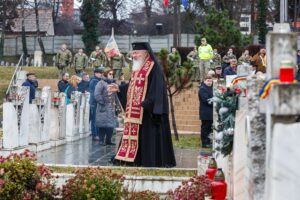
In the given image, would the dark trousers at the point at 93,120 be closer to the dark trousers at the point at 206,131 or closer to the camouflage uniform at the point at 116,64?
the dark trousers at the point at 206,131

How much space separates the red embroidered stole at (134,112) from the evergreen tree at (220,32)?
2077 centimetres

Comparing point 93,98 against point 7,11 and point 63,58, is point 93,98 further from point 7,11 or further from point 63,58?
point 7,11

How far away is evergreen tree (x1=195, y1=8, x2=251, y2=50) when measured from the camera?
3322 cm

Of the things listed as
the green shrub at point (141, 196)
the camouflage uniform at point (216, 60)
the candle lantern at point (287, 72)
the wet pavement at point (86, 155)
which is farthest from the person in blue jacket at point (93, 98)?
the candle lantern at point (287, 72)

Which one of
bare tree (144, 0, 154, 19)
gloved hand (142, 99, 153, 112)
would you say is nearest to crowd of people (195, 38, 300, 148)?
gloved hand (142, 99, 153, 112)

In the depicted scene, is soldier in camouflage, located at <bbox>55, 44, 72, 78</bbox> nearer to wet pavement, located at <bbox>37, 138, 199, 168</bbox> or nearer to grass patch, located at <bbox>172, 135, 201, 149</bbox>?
grass patch, located at <bbox>172, 135, 201, 149</bbox>

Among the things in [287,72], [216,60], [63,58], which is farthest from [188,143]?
[63,58]

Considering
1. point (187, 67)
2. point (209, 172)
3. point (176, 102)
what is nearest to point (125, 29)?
point (176, 102)

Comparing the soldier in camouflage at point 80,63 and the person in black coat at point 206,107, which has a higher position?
the soldier in camouflage at point 80,63

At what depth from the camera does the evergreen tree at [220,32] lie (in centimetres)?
3322

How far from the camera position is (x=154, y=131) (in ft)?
40.8

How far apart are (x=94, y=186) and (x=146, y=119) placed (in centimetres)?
321

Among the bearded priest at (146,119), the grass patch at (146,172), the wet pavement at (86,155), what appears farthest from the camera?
the wet pavement at (86,155)

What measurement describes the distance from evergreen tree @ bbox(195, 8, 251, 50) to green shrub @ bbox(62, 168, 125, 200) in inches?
942
